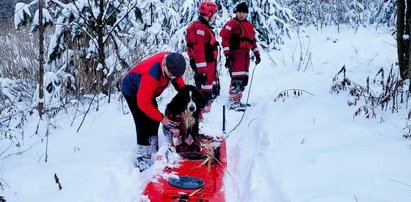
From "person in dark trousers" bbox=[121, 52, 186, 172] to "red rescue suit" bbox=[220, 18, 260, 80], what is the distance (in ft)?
7.51

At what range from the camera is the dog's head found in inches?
182

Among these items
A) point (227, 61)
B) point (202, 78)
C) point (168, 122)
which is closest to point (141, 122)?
point (168, 122)

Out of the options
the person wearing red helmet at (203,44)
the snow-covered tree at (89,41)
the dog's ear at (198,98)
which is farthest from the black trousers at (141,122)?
the snow-covered tree at (89,41)

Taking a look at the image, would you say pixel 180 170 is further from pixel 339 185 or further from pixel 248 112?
pixel 248 112

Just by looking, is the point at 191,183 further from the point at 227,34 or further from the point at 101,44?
the point at 101,44

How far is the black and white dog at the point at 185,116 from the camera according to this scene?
4.64 m

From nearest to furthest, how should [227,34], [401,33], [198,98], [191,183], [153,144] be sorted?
[191,183], [198,98], [153,144], [401,33], [227,34]

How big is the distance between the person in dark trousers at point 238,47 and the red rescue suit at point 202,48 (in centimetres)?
62

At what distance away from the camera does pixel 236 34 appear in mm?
6859

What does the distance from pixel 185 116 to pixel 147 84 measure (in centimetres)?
72

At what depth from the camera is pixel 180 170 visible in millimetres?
4422

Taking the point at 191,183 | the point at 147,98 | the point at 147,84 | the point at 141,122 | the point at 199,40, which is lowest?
the point at 191,183

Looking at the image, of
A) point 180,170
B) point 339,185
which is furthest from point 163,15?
point 339,185

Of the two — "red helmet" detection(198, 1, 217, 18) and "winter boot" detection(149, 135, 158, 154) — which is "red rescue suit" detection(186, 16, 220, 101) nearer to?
"red helmet" detection(198, 1, 217, 18)
